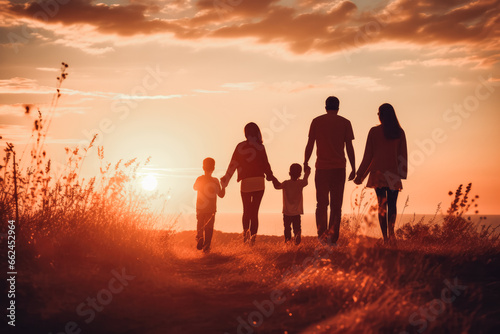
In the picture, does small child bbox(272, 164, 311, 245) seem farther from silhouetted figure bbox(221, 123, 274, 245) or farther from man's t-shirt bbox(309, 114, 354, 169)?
man's t-shirt bbox(309, 114, 354, 169)

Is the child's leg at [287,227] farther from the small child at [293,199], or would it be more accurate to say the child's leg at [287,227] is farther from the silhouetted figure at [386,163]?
the silhouetted figure at [386,163]

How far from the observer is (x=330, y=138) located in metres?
9.20

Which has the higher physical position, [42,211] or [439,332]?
[42,211]

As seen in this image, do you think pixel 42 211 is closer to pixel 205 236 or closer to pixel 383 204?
pixel 205 236

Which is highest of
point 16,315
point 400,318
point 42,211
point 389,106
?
point 389,106

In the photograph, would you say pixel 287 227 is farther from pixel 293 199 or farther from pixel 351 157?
pixel 351 157

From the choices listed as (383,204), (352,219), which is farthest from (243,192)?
(383,204)

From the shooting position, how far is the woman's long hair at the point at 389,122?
29.6 ft

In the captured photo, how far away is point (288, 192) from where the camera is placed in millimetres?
11617

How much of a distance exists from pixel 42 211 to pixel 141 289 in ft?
8.21

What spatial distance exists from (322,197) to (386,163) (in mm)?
1293

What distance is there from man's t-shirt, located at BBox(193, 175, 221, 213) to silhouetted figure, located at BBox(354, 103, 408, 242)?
11.1ft

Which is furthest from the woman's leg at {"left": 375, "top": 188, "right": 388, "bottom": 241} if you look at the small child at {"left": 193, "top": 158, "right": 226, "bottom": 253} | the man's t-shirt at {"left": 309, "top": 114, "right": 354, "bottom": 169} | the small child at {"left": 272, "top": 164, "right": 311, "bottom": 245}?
the small child at {"left": 193, "top": 158, "right": 226, "bottom": 253}

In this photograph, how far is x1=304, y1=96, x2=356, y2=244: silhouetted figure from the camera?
9.06 metres
